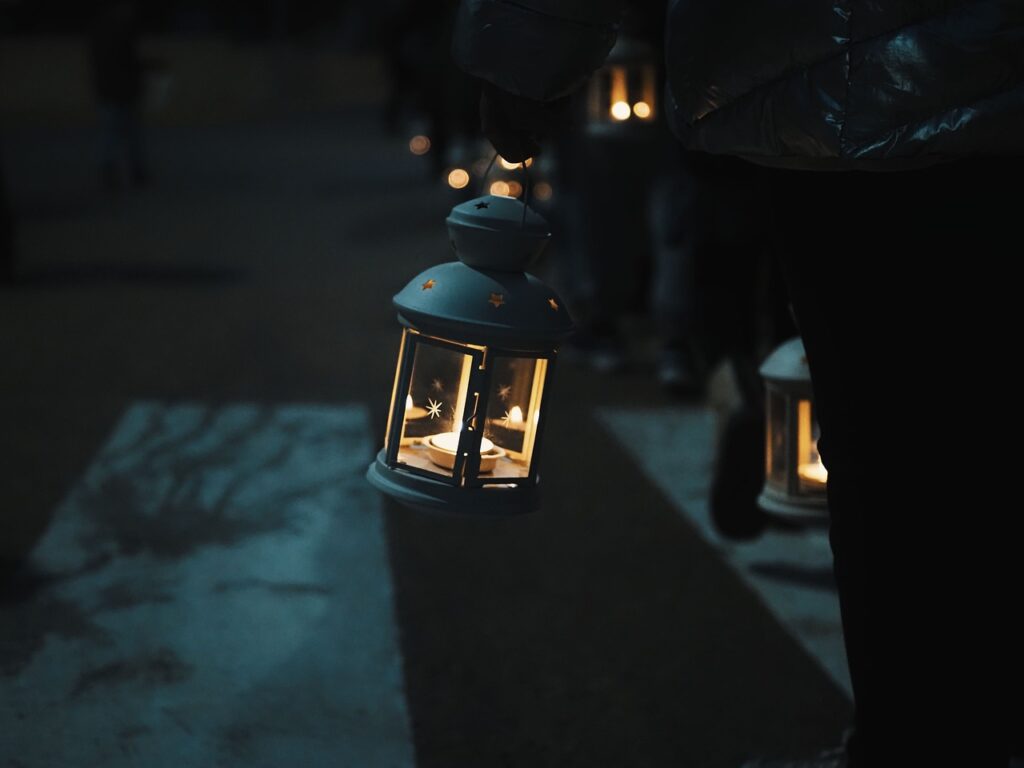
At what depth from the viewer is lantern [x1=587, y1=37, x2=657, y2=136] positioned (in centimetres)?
592

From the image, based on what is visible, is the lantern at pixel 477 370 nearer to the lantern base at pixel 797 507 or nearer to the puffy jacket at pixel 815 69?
the puffy jacket at pixel 815 69

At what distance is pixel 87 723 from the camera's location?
9.72 ft

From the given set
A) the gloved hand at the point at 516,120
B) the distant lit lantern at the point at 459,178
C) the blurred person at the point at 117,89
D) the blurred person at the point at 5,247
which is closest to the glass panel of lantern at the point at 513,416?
the gloved hand at the point at 516,120

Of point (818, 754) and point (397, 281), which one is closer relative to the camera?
point (818, 754)

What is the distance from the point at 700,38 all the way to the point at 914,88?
0.33 metres

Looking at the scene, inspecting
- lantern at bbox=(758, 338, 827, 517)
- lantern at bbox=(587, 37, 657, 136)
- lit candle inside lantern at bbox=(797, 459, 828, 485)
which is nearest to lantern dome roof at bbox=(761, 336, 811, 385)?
lantern at bbox=(758, 338, 827, 517)

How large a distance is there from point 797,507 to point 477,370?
95 centimetres

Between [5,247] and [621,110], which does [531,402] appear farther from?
[5,247]

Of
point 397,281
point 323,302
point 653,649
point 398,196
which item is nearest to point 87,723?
point 653,649

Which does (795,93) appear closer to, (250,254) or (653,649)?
(653,649)

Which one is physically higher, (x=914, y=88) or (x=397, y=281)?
(x=914, y=88)

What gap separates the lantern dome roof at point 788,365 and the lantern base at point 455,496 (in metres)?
0.77

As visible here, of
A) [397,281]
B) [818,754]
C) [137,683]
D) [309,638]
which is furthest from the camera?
[397,281]

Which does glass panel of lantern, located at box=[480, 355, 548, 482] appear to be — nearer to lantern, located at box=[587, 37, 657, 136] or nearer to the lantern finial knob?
the lantern finial knob
